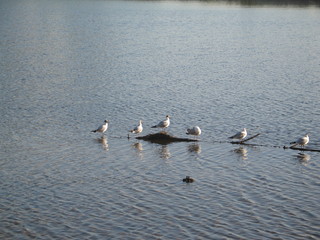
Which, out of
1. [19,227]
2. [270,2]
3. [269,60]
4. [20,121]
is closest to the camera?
[19,227]

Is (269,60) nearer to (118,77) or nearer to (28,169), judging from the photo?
(118,77)

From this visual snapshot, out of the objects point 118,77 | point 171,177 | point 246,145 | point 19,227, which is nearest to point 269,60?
point 118,77

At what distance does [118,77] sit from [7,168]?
70.6ft

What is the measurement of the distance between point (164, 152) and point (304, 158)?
5.43m

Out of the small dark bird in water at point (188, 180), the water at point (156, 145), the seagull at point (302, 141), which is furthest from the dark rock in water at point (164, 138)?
the small dark bird in water at point (188, 180)

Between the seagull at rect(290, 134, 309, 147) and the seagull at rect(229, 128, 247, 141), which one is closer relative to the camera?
the seagull at rect(290, 134, 309, 147)

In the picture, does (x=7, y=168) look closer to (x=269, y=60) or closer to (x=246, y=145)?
(x=246, y=145)

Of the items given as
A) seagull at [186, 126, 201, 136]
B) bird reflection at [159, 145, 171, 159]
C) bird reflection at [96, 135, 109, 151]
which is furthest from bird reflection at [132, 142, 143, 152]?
seagull at [186, 126, 201, 136]

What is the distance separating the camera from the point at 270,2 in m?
109

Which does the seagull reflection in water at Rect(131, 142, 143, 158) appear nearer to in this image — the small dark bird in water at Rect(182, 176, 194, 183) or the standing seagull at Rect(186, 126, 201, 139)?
the standing seagull at Rect(186, 126, 201, 139)

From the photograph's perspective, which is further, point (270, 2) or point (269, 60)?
point (270, 2)

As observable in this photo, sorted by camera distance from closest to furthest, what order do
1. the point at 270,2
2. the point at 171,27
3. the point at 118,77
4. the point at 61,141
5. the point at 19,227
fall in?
the point at 19,227 → the point at 61,141 → the point at 118,77 → the point at 171,27 → the point at 270,2

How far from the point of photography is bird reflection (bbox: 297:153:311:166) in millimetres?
20547

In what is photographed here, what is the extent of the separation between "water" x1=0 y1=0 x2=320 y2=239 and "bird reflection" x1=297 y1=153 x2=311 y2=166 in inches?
4.4
